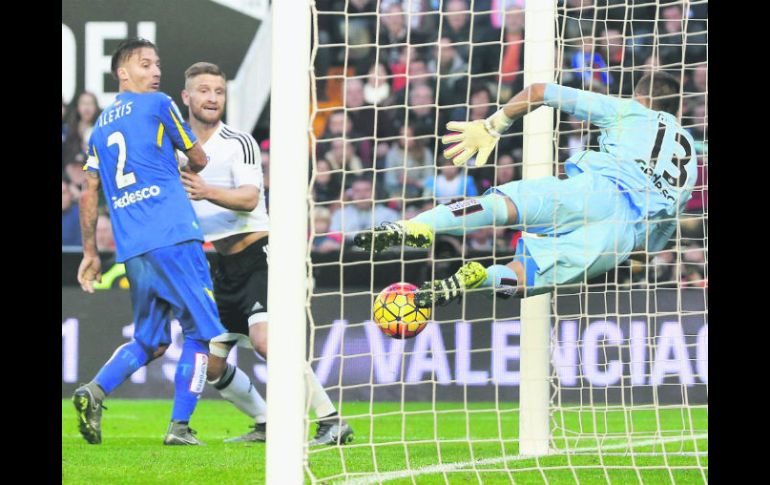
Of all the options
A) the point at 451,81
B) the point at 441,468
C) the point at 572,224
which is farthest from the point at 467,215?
the point at 451,81

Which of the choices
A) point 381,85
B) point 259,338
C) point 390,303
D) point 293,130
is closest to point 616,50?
point 381,85

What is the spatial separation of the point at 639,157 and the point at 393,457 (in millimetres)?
1783

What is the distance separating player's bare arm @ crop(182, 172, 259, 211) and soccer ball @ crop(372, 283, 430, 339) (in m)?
2.27

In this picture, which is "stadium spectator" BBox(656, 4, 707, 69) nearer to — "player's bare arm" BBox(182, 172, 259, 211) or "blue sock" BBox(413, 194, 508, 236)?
"player's bare arm" BBox(182, 172, 259, 211)

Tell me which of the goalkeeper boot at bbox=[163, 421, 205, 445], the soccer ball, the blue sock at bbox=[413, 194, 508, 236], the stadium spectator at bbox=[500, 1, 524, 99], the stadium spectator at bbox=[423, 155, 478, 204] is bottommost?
the goalkeeper boot at bbox=[163, 421, 205, 445]

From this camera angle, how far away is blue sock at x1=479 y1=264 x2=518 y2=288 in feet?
15.0

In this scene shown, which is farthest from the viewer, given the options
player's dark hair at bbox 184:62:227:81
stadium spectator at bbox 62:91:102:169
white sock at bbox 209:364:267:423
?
stadium spectator at bbox 62:91:102:169

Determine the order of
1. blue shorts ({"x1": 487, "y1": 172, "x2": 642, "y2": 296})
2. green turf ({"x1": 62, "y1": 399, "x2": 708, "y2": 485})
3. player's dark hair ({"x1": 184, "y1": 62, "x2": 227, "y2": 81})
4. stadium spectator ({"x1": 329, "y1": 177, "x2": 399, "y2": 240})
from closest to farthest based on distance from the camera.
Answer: green turf ({"x1": 62, "y1": 399, "x2": 708, "y2": 485}) < blue shorts ({"x1": 487, "y1": 172, "x2": 642, "y2": 296}) < player's dark hair ({"x1": 184, "y1": 62, "x2": 227, "y2": 81}) < stadium spectator ({"x1": 329, "y1": 177, "x2": 399, "y2": 240})

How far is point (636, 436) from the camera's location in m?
6.13

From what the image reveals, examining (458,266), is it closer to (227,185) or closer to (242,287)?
(242,287)

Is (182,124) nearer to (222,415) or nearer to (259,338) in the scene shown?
(259,338)

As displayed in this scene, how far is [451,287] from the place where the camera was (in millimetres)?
4449

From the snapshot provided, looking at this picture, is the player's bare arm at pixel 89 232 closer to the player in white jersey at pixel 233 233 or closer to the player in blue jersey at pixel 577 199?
the player in white jersey at pixel 233 233

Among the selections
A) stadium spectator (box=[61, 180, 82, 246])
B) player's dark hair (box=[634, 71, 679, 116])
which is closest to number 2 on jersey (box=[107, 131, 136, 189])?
stadium spectator (box=[61, 180, 82, 246])
